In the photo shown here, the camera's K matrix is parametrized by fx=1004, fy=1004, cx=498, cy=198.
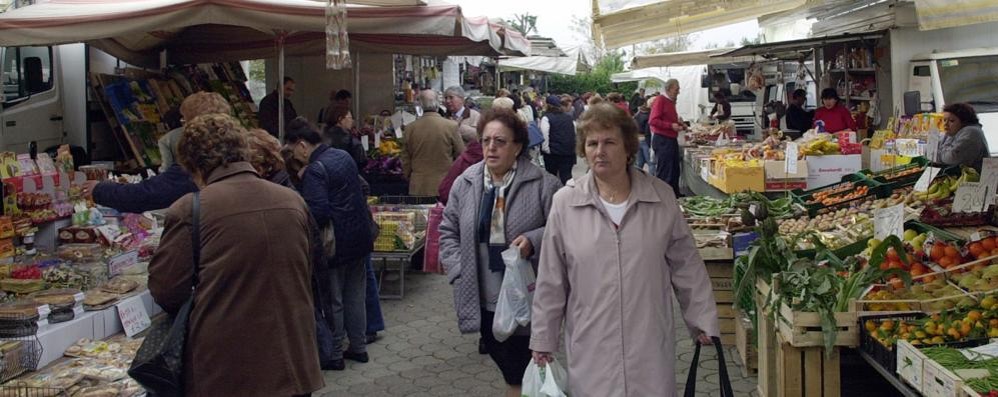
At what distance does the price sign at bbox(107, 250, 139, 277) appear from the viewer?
20.7 ft

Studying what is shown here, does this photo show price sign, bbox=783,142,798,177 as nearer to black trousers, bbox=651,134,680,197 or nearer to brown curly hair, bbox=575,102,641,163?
black trousers, bbox=651,134,680,197

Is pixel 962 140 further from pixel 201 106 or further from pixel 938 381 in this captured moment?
pixel 201 106

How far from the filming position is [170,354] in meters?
3.60

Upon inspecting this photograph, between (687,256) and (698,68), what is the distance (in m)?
33.3

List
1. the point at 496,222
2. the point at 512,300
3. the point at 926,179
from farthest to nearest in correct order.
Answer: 1. the point at 926,179
2. the point at 496,222
3. the point at 512,300

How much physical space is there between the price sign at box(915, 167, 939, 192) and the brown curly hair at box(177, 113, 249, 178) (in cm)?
624

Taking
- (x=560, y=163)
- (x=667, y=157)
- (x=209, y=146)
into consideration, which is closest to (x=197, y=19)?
→ (x=209, y=146)

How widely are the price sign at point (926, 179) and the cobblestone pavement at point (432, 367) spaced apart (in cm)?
225

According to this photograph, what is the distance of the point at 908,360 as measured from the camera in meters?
4.38

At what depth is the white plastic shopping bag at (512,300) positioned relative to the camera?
168 inches

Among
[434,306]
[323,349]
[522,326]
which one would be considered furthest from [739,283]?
[434,306]

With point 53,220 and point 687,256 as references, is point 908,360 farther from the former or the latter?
point 53,220

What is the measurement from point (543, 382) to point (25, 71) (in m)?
8.59

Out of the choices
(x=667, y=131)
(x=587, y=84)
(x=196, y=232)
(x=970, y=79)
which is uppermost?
(x=587, y=84)
